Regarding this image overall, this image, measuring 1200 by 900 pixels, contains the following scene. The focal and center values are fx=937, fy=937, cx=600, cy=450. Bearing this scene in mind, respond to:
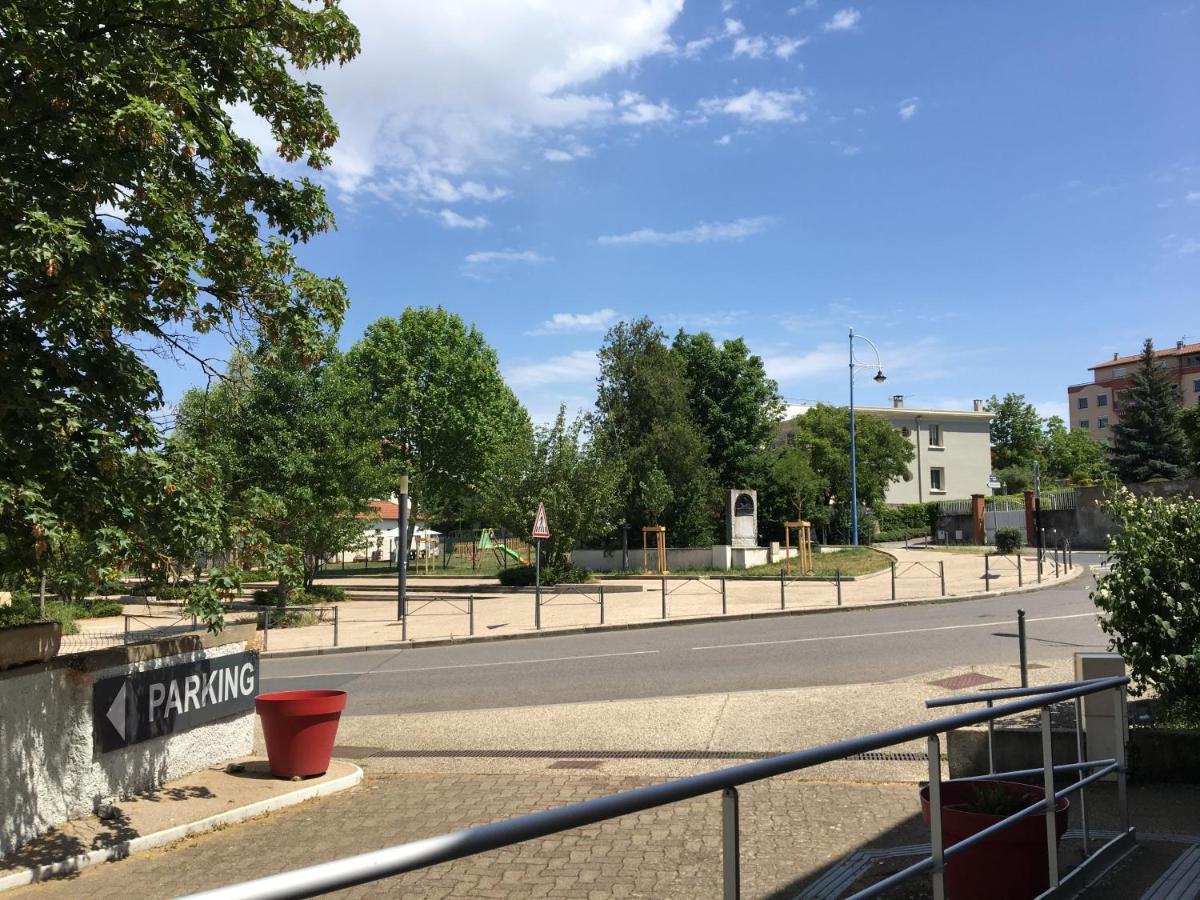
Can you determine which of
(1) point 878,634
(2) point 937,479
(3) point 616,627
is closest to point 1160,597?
(1) point 878,634

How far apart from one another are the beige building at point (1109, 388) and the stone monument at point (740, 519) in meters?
71.6

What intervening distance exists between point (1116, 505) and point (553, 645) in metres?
12.2

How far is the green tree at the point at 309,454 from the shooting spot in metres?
26.5

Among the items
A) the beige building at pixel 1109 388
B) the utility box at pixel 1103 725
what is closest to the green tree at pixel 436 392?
the utility box at pixel 1103 725

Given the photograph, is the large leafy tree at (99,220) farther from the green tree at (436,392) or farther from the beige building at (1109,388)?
the beige building at (1109,388)

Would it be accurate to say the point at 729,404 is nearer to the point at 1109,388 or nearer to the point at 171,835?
the point at 171,835

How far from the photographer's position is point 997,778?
16.1 feet

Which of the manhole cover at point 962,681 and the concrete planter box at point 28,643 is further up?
the concrete planter box at point 28,643

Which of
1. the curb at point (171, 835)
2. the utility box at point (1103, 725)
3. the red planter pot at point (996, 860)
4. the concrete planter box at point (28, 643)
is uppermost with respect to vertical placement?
the concrete planter box at point (28, 643)

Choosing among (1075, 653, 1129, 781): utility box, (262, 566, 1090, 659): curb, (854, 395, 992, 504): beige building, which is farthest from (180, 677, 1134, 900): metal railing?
(854, 395, 992, 504): beige building

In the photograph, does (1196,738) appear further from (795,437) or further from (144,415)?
(795,437)

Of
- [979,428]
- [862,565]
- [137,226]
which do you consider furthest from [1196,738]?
[979,428]

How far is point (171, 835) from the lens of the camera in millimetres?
6930

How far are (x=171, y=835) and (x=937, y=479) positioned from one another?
76584 millimetres
